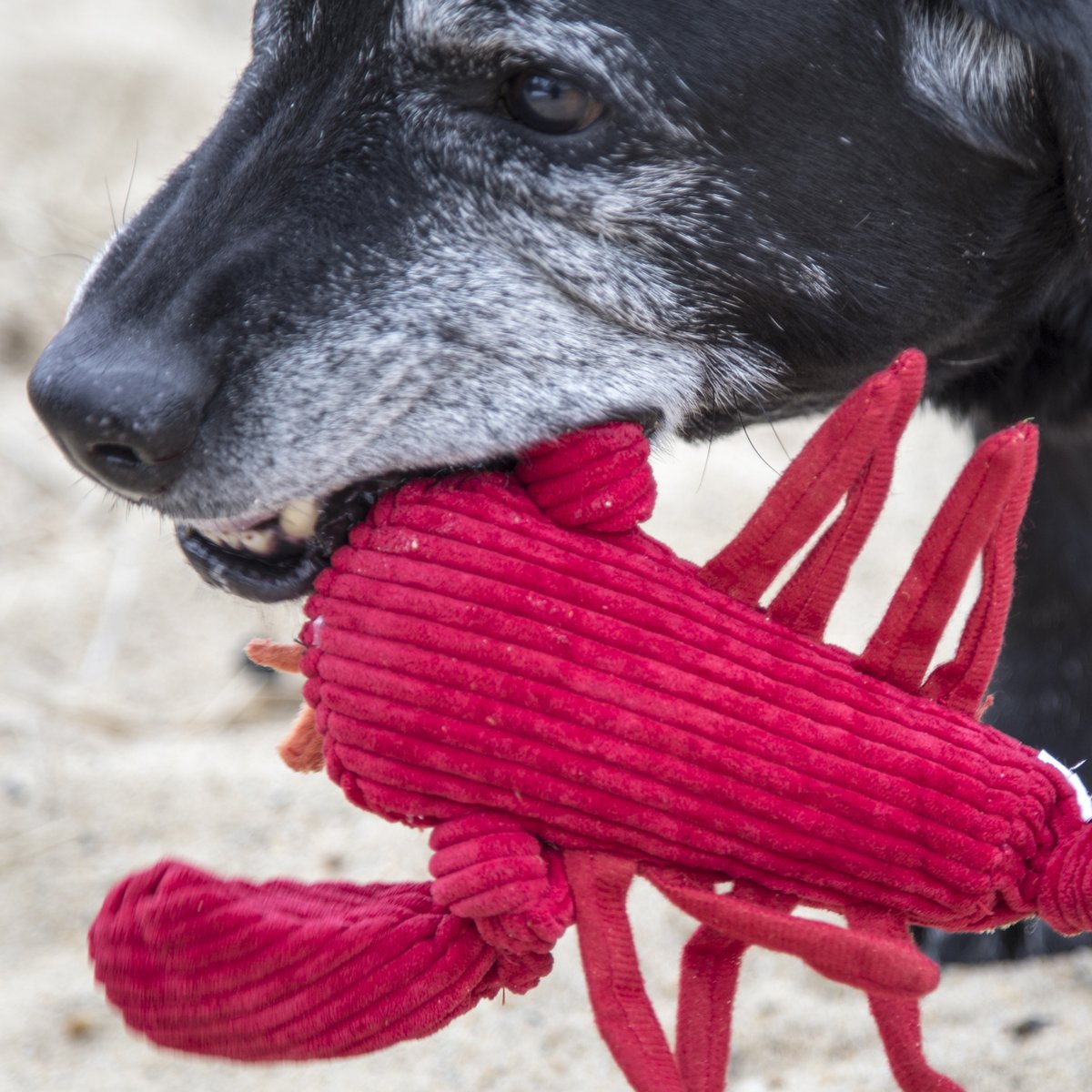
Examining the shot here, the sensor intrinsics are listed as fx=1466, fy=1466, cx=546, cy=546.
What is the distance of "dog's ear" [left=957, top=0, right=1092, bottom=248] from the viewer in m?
1.58

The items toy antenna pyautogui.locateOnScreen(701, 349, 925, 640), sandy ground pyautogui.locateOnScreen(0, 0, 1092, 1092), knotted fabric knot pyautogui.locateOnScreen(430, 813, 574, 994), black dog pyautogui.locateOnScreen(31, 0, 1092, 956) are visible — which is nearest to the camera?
knotted fabric knot pyautogui.locateOnScreen(430, 813, 574, 994)

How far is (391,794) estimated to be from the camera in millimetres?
1354

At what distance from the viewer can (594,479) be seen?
4.78 ft

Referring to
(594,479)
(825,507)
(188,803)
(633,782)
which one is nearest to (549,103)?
(594,479)

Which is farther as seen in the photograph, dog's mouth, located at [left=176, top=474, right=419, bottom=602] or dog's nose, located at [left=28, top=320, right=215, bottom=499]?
dog's mouth, located at [left=176, top=474, right=419, bottom=602]

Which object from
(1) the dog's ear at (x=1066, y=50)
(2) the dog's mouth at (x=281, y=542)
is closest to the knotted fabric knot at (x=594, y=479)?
(2) the dog's mouth at (x=281, y=542)

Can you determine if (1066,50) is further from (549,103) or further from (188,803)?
(188,803)

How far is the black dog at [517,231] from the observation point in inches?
60.2

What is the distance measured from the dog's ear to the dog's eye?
441 millimetres

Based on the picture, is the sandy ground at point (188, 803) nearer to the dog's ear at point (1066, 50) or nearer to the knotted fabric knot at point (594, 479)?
the knotted fabric knot at point (594, 479)

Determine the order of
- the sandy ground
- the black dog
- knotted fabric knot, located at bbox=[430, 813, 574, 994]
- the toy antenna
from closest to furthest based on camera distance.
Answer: knotted fabric knot, located at bbox=[430, 813, 574, 994], the toy antenna, the black dog, the sandy ground

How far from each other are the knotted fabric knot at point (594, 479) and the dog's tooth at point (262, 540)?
11.7 inches

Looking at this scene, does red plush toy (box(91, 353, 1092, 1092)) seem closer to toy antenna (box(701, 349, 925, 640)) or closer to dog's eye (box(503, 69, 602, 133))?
toy antenna (box(701, 349, 925, 640))

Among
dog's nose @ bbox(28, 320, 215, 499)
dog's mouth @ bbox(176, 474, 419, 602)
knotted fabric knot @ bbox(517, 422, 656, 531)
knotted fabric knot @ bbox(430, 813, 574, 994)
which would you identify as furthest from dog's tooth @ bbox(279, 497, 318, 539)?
knotted fabric knot @ bbox(430, 813, 574, 994)
